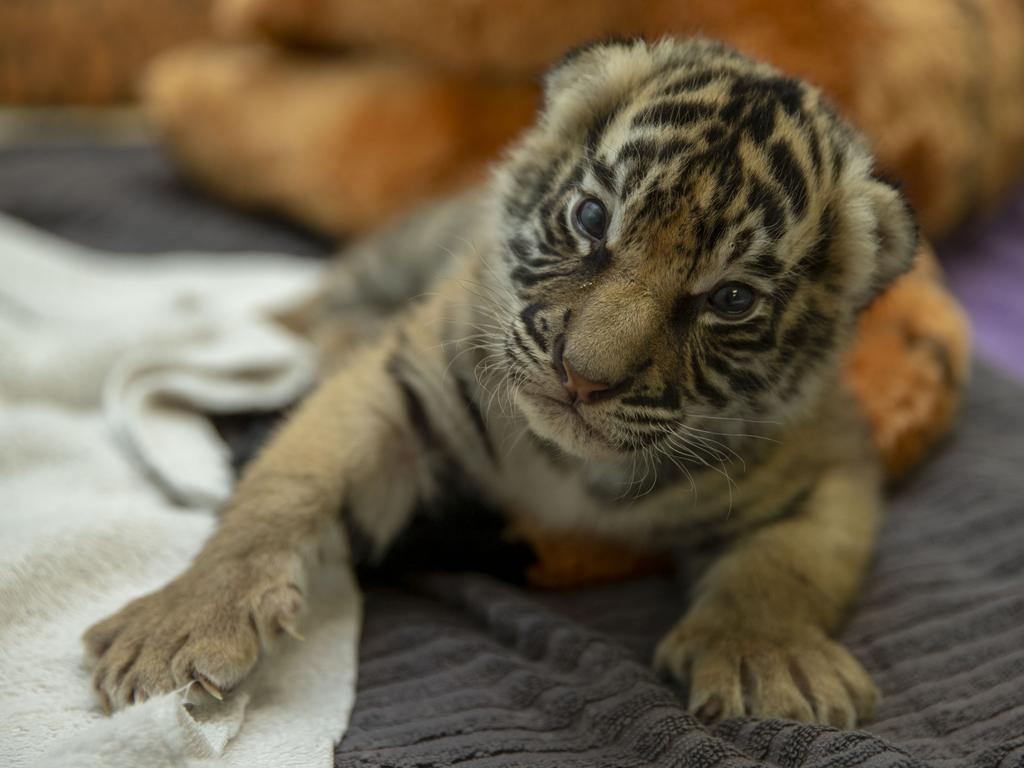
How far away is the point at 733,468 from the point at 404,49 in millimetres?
1663

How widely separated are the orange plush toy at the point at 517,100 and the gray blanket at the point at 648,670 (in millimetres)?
257

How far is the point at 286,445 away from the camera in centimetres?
161

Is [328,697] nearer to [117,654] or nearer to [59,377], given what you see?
[117,654]

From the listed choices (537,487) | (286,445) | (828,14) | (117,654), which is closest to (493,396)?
(537,487)

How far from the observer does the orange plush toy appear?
222 centimetres

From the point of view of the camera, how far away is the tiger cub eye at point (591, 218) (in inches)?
56.2

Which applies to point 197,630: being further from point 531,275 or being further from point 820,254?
point 820,254

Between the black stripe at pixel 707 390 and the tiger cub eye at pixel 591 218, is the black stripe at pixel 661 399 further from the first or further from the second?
the tiger cub eye at pixel 591 218

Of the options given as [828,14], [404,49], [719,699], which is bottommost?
[719,699]

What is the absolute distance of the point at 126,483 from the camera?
67.9 inches

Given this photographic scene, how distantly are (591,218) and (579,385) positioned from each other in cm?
29

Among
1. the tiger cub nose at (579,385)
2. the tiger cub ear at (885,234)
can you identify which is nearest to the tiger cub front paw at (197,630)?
the tiger cub nose at (579,385)

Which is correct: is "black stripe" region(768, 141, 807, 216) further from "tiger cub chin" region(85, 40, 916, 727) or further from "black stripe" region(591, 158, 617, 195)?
"black stripe" region(591, 158, 617, 195)

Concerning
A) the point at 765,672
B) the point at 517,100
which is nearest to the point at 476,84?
the point at 517,100
